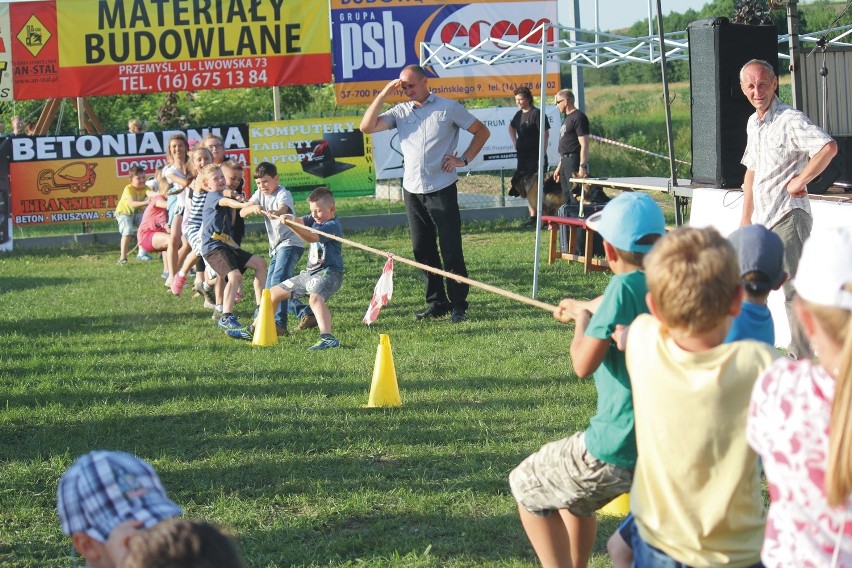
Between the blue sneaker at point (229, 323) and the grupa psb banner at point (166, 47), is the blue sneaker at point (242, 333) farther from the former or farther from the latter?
the grupa psb banner at point (166, 47)

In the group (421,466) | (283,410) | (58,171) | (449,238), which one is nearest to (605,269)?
(449,238)

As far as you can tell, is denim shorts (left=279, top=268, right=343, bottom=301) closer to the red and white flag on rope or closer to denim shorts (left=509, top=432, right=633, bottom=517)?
the red and white flag on rope

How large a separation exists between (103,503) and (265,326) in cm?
722

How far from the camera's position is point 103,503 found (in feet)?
8.39

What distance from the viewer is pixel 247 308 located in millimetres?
11680

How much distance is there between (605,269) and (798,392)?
1099 centimetres

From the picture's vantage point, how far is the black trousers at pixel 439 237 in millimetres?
10539

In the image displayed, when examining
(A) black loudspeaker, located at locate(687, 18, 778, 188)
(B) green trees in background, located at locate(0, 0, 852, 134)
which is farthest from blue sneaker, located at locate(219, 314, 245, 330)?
(B) green trees in background, located at locate(0, 0, 852, 134)

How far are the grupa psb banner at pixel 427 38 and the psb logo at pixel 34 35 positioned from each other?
4.88m

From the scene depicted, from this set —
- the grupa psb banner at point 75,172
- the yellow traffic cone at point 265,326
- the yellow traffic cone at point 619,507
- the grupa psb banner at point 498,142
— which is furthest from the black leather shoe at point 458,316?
the grupa psb banner at point 75,172

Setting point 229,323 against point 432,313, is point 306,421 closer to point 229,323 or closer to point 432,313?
point 229,323

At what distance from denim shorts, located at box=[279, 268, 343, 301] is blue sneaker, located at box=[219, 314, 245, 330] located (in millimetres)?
699

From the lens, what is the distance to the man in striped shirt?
7332mm

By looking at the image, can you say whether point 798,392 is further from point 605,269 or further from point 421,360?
point 605,269
